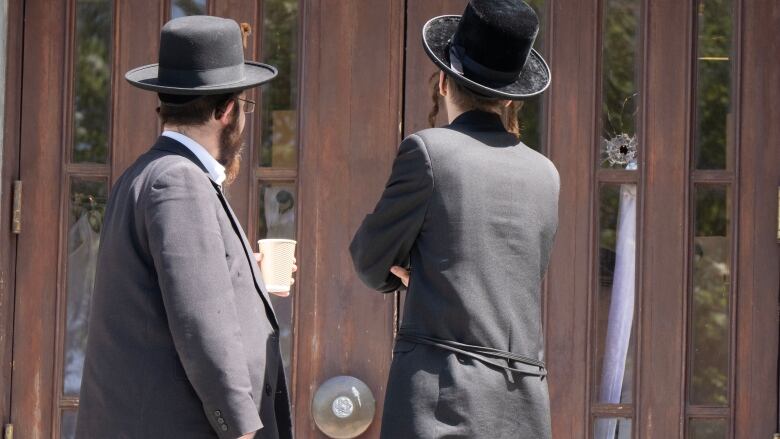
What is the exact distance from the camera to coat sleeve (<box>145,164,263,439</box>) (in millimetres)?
2643

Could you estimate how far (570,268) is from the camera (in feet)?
13.0

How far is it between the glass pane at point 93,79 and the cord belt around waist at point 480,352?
161cm

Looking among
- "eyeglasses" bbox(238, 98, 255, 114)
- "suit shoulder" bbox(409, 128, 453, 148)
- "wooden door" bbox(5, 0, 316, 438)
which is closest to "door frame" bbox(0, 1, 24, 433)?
"wooden door" bbox(5, 0, 316, 438)

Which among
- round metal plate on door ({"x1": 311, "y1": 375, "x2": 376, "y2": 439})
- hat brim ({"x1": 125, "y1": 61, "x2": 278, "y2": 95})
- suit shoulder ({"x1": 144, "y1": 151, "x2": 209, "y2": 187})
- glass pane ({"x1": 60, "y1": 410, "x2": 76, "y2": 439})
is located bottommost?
glass pane ({"x1": 60, "y1": 410, "x2": 76, "y2": 439})

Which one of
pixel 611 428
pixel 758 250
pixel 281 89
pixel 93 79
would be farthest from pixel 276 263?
pixel 758 250

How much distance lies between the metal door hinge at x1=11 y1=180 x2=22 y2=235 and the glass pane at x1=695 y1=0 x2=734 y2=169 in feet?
7.02

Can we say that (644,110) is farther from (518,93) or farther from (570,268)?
(518,93)

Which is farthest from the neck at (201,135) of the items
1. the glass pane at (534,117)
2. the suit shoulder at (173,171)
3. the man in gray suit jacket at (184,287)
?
the glass pane at (534,117)

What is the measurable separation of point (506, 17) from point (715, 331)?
5.02 feet

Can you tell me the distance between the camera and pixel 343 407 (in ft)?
12.9

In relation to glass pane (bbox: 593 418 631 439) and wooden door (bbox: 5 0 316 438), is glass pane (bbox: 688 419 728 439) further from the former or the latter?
wooden door (bbox: 5 0 316 438)

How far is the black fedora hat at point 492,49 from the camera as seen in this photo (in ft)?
9.50

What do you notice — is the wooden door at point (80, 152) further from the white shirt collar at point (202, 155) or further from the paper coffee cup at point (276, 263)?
the white shirt collar at point (202, 155)

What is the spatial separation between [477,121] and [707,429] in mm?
1550
